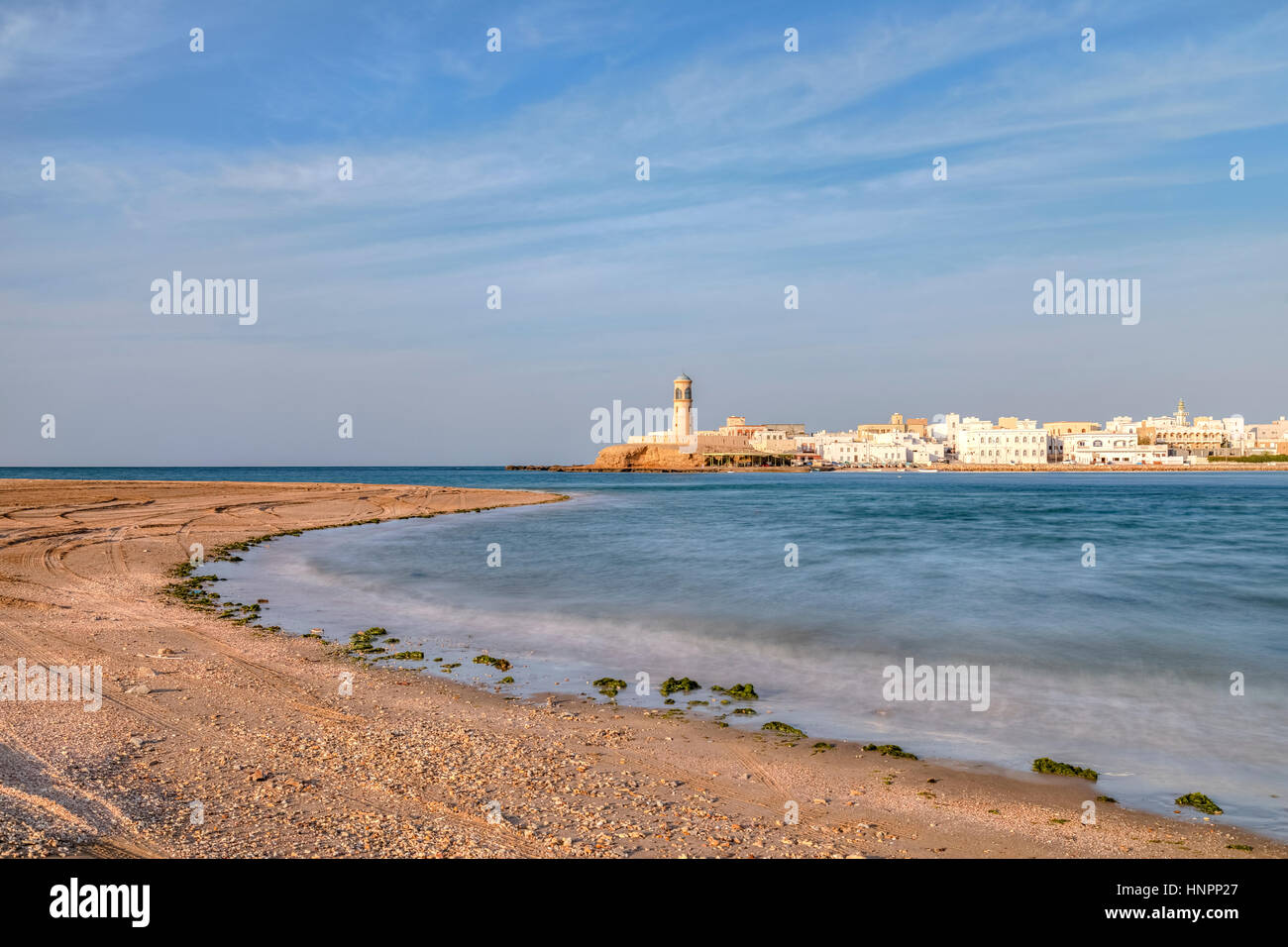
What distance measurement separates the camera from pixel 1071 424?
544 feet

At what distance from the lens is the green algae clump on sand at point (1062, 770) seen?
599cm

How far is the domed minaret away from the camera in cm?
13950

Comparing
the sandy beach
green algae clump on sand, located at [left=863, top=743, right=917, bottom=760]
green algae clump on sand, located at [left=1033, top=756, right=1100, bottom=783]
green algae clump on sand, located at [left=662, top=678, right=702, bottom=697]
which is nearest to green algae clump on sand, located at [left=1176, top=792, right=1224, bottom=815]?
the sandy beach

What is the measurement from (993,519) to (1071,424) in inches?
5880

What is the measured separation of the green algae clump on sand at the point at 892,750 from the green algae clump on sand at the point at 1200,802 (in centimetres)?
179

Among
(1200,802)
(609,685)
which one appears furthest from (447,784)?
(1200,802)

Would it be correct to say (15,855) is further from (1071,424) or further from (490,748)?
(1071,424)

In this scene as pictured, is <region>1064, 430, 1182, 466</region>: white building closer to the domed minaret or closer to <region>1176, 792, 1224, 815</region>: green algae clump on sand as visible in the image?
the domed minaret

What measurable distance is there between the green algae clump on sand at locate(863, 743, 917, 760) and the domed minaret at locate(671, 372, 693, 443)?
436 ft

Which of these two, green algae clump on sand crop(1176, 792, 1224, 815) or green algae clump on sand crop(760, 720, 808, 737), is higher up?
green algae clump on sand crop(760, 720, 808, 737)

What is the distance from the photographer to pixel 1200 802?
5414 mm

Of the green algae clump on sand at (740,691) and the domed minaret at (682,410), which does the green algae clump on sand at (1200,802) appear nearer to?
the green algae clump on sand at (740,691)
